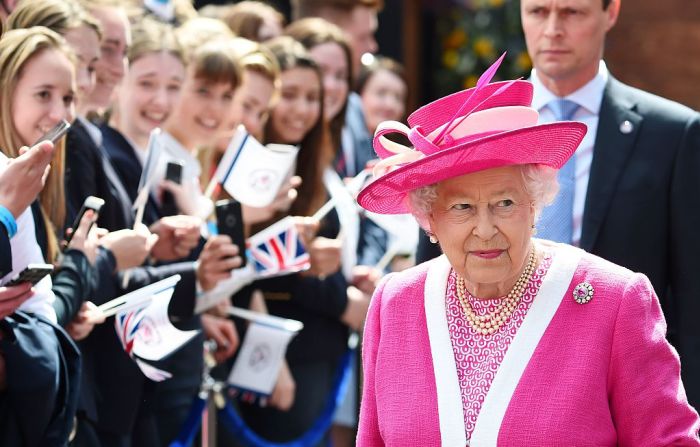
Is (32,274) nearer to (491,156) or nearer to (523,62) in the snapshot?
(491,156)

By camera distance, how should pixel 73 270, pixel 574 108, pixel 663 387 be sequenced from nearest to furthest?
1. pixel 663 387
2. pixel 73 270
3. pixel 574 108

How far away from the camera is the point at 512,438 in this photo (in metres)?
3.27

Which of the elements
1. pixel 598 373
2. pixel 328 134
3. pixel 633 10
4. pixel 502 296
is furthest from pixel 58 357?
pixel 633 10

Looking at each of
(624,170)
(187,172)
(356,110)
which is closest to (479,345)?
(624,170)

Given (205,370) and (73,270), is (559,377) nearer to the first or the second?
(73,270)

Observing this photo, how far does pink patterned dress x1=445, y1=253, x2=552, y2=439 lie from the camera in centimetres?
336

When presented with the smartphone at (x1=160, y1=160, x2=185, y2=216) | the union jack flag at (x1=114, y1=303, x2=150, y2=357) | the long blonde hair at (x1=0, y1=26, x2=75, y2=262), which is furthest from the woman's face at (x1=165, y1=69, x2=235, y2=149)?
the union jack flag at (x1=114, y1=303, x2=150, y2=357)

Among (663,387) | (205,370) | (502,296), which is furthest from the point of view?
(205,370)

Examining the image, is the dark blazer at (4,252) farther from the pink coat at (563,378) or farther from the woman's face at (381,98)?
the woman's face at (381,98)

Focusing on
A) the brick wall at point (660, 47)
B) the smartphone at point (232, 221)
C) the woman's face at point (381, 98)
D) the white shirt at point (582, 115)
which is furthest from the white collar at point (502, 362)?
the brick wall at point (660, 47)

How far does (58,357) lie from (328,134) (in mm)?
2886

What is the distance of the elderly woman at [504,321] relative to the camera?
3244 millimetres

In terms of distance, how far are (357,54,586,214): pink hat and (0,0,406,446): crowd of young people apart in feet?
3.74

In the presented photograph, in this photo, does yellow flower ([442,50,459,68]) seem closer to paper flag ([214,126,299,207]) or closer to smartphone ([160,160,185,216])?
paper flag ([214,126,299,207])
